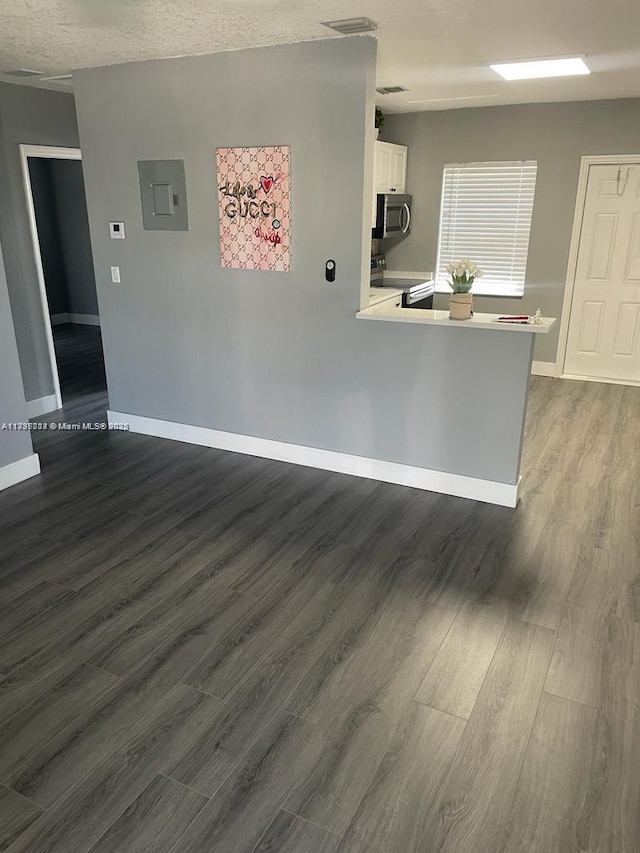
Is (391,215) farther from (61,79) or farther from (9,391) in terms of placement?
(9,391)

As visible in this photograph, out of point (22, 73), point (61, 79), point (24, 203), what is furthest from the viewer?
point (24, 203)

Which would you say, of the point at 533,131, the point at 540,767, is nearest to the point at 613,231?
the point at 533,131

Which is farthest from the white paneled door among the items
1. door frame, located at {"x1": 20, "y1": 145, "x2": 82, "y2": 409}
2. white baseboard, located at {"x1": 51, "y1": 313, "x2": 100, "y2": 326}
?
white baseboard, located at {"x1": 51, "y1": 313, "x2": 100, "y2": 326}

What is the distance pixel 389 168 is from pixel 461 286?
2.75m

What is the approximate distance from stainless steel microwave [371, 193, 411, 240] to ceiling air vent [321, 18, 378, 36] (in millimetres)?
2477

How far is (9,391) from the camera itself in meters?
3.82

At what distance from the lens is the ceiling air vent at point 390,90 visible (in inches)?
185

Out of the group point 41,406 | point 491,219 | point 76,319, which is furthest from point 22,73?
point 76,319

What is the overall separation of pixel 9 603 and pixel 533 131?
18.5 ft

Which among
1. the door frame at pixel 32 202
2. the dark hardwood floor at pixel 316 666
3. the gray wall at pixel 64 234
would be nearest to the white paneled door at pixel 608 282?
the dark hardwood floor at pixel 316 666

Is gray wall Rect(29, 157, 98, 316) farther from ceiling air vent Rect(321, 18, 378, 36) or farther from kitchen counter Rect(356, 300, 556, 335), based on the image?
ceiling air vent Rect(321, 18, 378, 36)

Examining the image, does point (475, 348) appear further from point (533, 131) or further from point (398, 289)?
point (533, 131)

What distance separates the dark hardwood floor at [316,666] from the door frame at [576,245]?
7.92 feet

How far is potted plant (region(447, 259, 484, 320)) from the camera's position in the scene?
3492 millimetres
